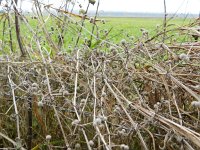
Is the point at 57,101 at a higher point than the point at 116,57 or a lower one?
lower

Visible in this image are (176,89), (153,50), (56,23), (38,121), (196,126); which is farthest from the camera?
(56,23)

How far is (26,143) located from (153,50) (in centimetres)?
69

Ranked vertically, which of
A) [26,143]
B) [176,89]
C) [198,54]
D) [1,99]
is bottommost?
[26,143]

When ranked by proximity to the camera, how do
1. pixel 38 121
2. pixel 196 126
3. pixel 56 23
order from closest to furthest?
1. pixel 196 126
2. pixel 38 121
3. pixel 56 23

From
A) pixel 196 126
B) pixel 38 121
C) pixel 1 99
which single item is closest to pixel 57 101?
pixel 38 121

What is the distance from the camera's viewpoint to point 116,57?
193cm

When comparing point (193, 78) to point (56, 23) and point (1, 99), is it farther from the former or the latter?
point (56, 23)

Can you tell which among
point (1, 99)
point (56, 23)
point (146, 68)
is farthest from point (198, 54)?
point (56, 23)

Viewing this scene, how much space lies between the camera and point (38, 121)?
6.11 feet

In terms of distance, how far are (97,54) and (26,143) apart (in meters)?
0.51

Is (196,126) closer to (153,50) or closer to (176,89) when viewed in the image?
(176,89)

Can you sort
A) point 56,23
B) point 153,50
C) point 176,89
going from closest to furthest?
point 176,89 < point 153,50 < point 56,23

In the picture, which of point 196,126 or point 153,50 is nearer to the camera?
point 196,126

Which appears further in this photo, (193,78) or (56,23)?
(56,23)
